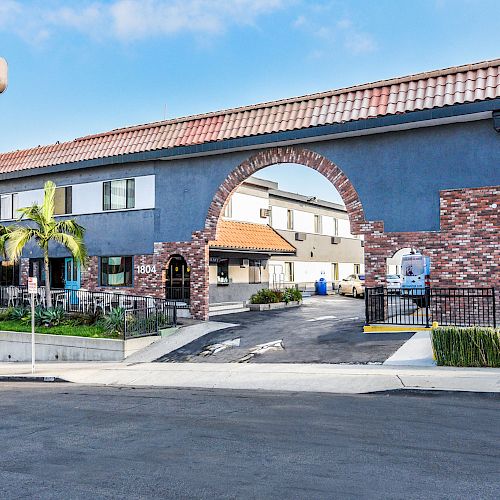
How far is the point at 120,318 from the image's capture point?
19094 mm

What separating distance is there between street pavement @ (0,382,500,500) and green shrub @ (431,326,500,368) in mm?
→ 2749

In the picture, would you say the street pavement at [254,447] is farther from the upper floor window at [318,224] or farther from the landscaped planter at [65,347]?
the upper floor window at [318,224]

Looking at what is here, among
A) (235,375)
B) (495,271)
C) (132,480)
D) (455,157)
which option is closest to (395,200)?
(455,157)

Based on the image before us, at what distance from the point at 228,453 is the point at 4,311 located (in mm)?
17683

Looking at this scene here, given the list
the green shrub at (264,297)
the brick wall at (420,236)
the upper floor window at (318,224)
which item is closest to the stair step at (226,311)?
the green shrub at (264,297)

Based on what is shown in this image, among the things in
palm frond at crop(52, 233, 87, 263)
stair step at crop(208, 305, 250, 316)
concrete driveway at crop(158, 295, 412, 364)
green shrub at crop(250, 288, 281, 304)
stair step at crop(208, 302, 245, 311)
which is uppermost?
palm frond at crop(52, 233, 87, 263)

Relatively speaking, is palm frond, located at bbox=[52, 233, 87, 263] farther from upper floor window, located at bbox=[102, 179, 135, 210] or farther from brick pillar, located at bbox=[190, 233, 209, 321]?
brick pillar, located at bbox=[190, 233, 209, 321]

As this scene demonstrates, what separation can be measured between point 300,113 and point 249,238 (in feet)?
35.2

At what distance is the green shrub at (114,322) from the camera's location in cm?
1877

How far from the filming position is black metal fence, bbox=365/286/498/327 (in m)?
17.4

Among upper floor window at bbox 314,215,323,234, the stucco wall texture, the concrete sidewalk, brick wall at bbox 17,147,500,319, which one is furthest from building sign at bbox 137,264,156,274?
upper floor window at bbox 314,215,323,234

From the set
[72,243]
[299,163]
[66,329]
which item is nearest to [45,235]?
[72,243]

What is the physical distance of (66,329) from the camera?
19.5m

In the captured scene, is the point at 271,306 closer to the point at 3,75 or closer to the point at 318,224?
the point at 318,224
